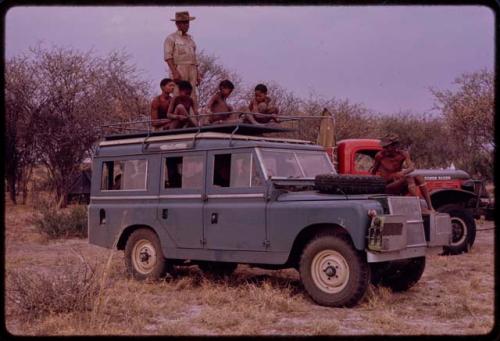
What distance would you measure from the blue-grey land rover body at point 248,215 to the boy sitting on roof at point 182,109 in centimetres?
33

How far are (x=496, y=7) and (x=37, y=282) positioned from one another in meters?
5.01

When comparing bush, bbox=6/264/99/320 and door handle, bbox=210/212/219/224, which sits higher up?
door handle, bbox=210/212/219/224

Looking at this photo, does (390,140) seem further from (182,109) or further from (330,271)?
(182,109)

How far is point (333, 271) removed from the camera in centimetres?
671

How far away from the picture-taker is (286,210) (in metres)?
7.05

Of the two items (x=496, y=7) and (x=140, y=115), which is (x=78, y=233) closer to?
(x=140, y=115)

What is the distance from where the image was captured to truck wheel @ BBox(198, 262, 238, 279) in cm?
900

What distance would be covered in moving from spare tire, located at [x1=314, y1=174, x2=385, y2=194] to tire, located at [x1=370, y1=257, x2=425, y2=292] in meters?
1.08

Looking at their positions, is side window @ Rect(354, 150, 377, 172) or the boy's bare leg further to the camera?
side window @ Rect(354, 150, 377, 172)

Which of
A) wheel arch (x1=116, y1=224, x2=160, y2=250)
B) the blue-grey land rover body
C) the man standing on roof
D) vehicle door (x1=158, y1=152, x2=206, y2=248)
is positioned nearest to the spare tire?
the blue-grey land rover body

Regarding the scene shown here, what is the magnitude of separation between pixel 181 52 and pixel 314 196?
3993 mm

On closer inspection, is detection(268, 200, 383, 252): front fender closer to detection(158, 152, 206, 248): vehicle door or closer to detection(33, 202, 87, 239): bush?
detection(158, 152, 206, 248): vehicle door

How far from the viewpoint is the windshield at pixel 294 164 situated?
761 cm

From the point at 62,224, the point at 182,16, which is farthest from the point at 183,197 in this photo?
the point at 62,224
